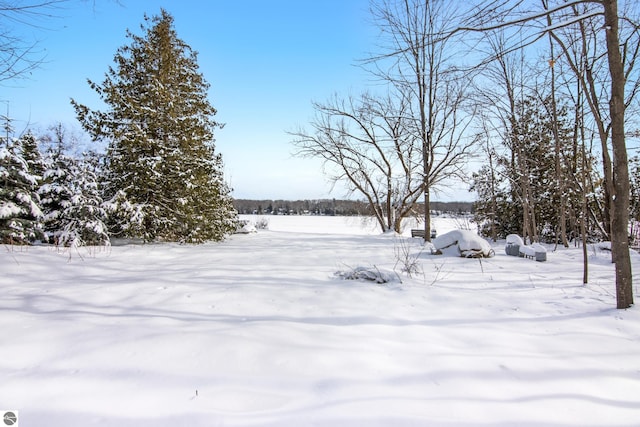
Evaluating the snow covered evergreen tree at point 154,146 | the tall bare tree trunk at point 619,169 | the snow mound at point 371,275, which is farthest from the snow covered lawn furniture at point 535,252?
the snow covered evergreen tree at point 154,146

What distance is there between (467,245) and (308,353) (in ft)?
20.1

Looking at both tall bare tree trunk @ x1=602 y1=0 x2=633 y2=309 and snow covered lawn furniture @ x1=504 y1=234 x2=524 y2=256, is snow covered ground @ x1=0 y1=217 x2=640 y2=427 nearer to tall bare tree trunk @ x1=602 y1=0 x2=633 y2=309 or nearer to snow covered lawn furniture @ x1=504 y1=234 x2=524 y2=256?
tall bare tree trunk @ x1=602 y1=0 x2=633 y2=309

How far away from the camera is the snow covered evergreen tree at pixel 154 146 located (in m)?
8.75

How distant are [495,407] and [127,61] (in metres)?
12.5

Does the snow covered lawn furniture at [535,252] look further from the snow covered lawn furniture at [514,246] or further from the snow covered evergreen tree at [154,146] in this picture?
the snow covered evergreen tree at [154,146]

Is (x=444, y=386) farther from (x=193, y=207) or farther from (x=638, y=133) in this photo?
(x=638, y=133)

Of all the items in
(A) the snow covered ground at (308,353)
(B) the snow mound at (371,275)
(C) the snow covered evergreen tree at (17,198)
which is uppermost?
(C) the snow covered evergreen tree at (17,198)

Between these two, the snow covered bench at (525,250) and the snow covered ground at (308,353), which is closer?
the snow covered ground at (308,353)

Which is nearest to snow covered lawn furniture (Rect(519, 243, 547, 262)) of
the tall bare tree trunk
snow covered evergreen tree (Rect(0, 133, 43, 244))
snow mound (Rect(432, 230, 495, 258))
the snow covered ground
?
snow mound (Rect(432, 230, 495, 258))

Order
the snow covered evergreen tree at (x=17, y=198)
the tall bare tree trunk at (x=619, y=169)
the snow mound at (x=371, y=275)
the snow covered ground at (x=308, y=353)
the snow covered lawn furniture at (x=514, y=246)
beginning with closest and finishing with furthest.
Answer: the snow covered ground at (x=308, y=353)
the tall bare tree trunk at (x=619, y=169)
the snow mound at (x=371, y=275)
the snow covered lawn furniture at (x=514, y=246)
the snow covered evergreen tree at (x=17, y=198)

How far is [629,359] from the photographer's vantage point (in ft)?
7.70

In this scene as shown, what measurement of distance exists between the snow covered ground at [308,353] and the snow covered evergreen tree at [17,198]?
282 inches

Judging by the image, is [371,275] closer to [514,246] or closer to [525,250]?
[525,250]

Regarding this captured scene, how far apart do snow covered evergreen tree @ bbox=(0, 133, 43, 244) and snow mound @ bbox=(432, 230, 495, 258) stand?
1227cm
